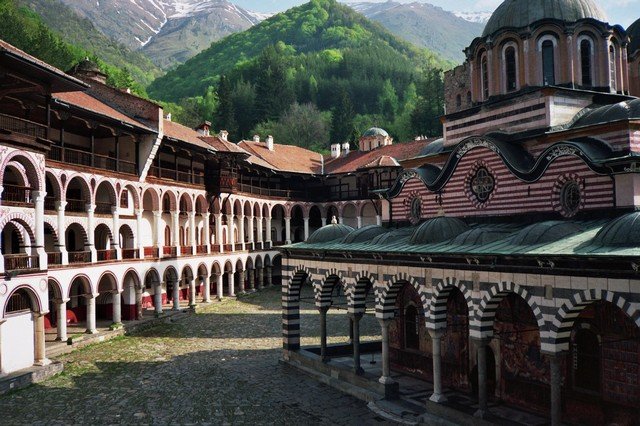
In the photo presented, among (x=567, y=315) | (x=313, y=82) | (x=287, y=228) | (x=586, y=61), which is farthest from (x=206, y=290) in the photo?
(x=313, y=82)

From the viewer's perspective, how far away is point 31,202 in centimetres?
2172

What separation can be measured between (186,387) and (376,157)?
36.2 metres

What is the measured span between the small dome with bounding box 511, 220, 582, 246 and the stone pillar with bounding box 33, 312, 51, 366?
16.4 metres

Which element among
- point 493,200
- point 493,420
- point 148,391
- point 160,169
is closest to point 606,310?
point 493,420

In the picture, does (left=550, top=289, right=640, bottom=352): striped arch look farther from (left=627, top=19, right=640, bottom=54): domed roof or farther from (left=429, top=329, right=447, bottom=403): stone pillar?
(left=627, top=19, right=640, bottom=54): domed roof

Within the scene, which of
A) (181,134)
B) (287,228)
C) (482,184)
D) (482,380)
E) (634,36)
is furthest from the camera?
(287,228)

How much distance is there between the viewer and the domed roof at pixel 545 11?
1945 cm

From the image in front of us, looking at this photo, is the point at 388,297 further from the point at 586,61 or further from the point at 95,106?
the point at 95,106

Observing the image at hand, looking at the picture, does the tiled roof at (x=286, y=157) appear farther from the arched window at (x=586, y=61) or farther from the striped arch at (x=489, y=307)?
the striped arch at (x=489, y=307)

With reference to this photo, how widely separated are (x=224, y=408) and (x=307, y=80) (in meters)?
84.7

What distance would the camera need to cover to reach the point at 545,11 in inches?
769

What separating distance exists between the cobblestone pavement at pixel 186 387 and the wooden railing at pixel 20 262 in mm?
3918

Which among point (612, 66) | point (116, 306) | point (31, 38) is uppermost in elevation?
point (31, 38)

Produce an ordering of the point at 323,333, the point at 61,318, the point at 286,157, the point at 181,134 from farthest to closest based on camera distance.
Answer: the point at 286,157, the point at 181,134, the point at 61,318, the point at 323,333
